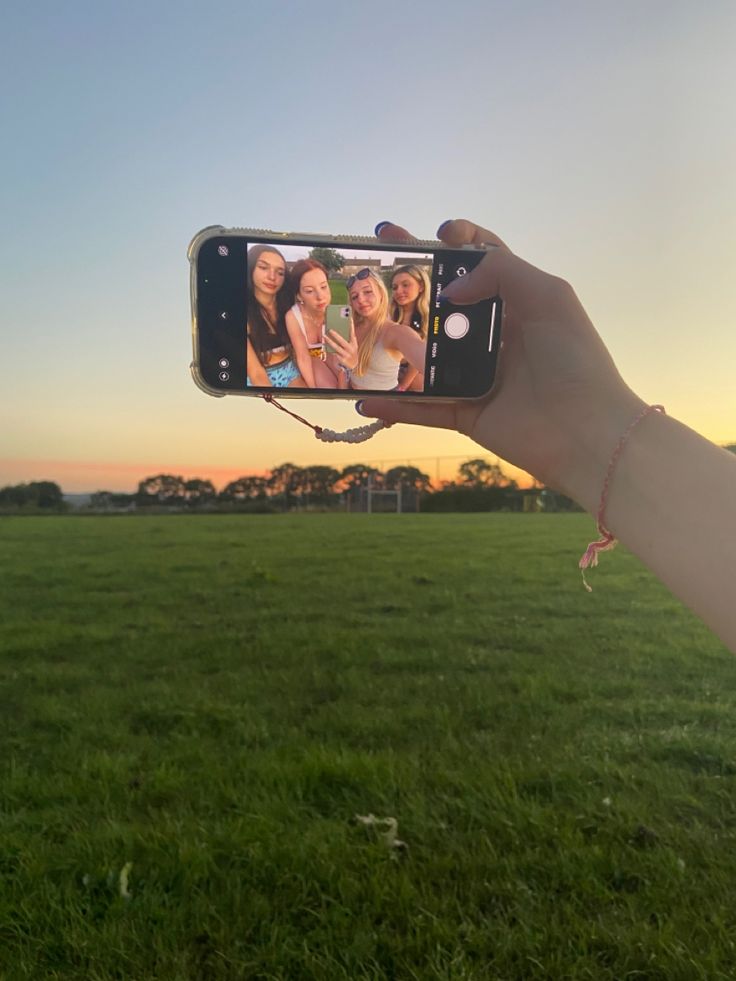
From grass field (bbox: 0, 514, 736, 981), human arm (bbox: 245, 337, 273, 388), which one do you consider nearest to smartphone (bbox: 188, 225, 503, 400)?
human arm (bbox: 245, 337, 273, 388)

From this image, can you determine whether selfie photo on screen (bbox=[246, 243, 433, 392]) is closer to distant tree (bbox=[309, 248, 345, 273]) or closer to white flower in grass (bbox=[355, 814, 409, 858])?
distant tree (bbox=[309, 248, 345, 273])

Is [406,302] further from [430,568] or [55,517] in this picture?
[55,517]

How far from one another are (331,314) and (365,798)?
9.12 ft

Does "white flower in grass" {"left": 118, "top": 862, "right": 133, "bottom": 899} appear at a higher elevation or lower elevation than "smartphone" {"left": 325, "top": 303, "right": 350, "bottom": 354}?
lower

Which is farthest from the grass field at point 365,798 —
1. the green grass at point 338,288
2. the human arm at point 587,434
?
the green grass at point 338,288

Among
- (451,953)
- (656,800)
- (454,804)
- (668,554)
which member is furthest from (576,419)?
(656,800)

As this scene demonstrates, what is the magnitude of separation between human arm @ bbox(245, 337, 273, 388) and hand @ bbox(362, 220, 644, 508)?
37 cm

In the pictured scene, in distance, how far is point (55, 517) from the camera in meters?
35.3

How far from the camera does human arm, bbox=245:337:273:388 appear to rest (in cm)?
263

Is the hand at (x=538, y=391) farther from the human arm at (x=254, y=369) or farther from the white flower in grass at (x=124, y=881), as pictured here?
the white flower in grass at (x=124, y=881)

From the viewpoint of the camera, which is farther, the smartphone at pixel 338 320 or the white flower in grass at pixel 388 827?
the white flower in grass at pixel 388 827

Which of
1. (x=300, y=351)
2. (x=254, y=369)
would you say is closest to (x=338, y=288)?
(x=300, y=351)

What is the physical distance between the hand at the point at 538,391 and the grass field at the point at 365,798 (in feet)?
6.41

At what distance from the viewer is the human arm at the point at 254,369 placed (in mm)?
2633
